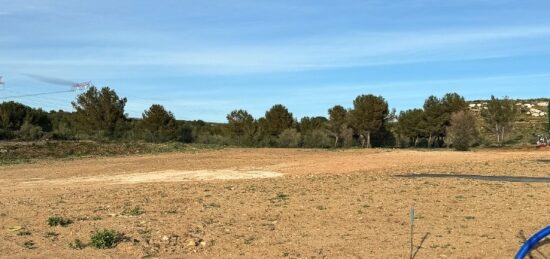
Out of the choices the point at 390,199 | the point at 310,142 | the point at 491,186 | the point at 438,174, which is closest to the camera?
the point at 390,199

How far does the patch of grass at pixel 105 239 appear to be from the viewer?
26.6 ft

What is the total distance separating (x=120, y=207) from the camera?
12.0 m

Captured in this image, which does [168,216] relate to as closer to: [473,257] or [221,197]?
[221,197]

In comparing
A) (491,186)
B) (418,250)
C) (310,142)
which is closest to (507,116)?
(310,142)

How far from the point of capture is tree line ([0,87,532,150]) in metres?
61.5

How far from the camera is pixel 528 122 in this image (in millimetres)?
92688

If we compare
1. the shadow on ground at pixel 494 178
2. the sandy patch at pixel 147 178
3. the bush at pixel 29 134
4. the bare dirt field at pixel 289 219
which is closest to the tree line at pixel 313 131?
the bush at pixel 29 134

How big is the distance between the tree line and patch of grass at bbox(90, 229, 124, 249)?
48728 millimetres

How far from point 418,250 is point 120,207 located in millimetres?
6485

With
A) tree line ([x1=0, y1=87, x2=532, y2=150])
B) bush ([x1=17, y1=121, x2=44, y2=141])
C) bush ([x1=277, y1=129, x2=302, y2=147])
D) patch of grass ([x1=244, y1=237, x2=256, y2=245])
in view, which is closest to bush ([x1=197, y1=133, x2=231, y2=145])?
tree line ([x1=0, y1=87, x2=532, y2=150])

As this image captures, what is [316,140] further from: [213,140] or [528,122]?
[528,122]

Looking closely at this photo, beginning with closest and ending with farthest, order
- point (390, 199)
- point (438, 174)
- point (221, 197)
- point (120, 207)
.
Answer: point (120, 207)
point (390, 199)
point (221, 197)
point (438, 174)

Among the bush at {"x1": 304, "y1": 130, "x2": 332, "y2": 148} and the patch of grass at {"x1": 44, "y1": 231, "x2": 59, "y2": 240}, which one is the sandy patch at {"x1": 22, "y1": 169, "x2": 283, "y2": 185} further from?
the bush at {"x1": 304, "y1": 130, "x2": 332, "y2": 148}

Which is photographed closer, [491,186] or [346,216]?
[346,216]
